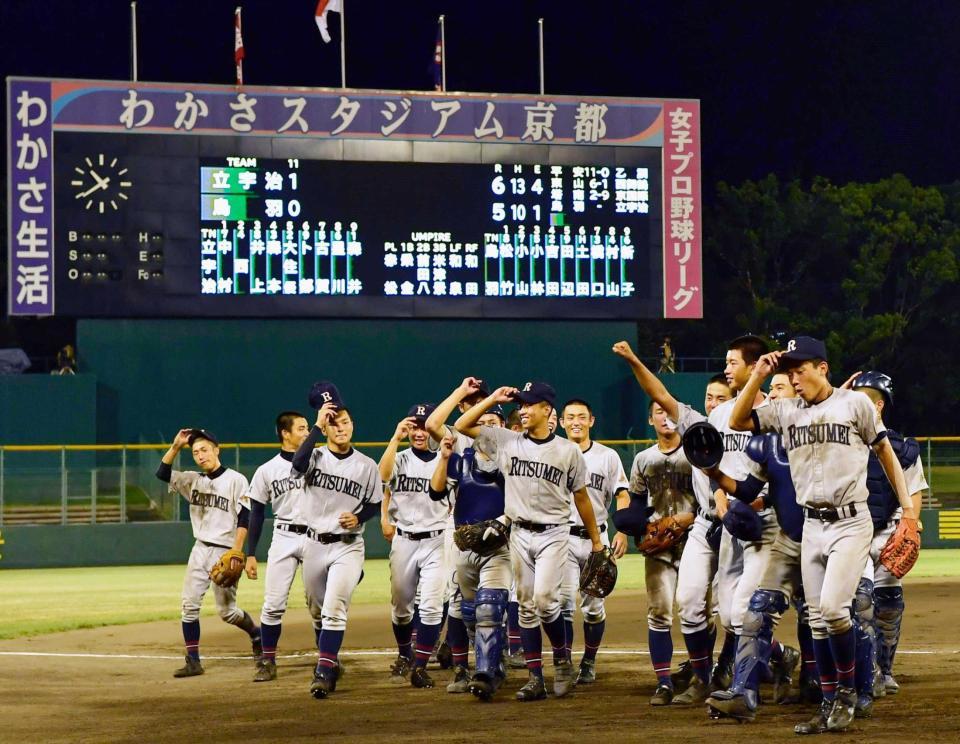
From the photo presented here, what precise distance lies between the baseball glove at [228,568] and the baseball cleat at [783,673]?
143 inches

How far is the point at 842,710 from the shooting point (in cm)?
696

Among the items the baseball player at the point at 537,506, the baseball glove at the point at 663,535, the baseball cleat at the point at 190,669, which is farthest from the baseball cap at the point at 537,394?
the baseball cleat at the point at 190,669

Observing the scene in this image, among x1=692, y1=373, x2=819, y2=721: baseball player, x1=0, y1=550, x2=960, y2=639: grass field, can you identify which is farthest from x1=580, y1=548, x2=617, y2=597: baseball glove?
x1=0, y1=550, x2=960, y2=639: grass field

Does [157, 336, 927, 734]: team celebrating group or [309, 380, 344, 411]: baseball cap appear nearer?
[157, 336, 927, 734]: team celebrating group

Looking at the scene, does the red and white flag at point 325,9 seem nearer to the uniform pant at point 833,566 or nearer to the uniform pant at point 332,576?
the uniform pant at point 332,576

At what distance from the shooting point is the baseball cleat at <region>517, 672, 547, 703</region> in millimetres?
8297

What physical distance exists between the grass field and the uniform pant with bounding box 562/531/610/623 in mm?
5869

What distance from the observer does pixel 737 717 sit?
724cm

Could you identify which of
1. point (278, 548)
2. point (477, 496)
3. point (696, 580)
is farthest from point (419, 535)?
point (696, 580)

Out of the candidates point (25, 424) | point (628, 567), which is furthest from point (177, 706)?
point (25, 424)

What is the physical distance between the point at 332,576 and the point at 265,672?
34.6 inches

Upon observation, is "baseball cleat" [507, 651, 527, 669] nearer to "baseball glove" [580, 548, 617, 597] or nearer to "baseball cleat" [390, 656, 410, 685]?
"baseball cleat" [390, 656, 410, 685]

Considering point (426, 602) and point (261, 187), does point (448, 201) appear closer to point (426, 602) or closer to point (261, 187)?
point (261, 187)

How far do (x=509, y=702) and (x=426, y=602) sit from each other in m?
1.26
